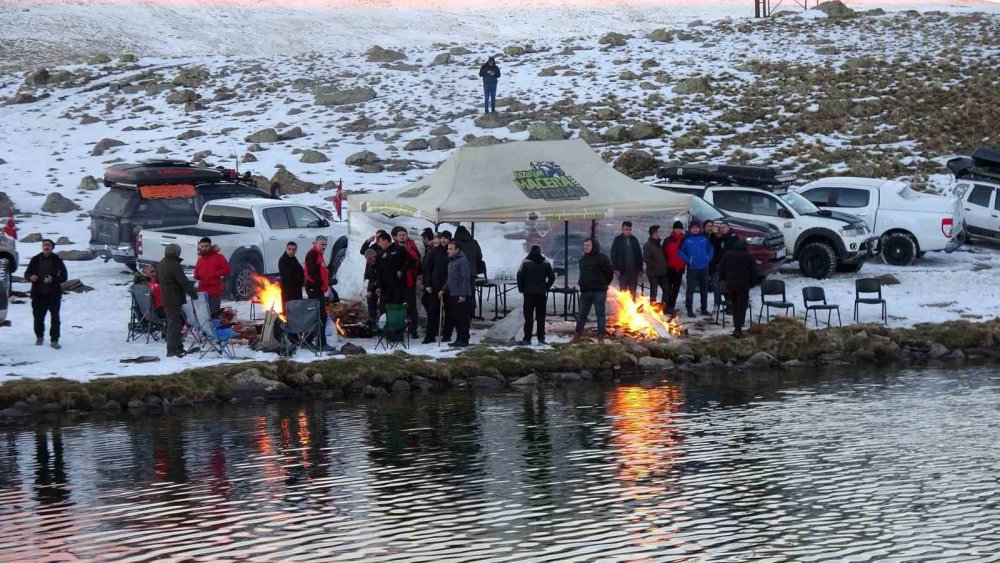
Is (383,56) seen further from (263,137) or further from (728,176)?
(728,176)

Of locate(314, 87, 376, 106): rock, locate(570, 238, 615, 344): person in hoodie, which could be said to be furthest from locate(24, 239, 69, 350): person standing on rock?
locate(314, 87, 376, 106): rock

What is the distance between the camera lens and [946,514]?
11109mm

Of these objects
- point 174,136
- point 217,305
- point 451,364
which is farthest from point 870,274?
point 174,136

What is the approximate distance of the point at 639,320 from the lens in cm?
2138

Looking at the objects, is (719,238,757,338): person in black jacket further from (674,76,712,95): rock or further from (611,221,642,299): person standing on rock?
(674,76,712,95): rock

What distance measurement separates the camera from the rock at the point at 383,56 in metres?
60.5

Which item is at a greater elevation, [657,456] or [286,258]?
[286,258]

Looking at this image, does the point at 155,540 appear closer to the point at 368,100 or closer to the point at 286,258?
the point at 286,258

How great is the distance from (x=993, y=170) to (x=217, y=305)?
18.2 m

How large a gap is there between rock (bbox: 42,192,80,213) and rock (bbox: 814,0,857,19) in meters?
40.0

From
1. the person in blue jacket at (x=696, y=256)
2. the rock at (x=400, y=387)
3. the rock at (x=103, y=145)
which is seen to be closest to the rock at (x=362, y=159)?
the rock at (x=103, y=145)

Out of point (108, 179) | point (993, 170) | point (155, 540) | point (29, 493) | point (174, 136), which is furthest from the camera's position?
point (174, 136)

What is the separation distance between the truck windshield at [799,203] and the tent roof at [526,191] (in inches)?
194

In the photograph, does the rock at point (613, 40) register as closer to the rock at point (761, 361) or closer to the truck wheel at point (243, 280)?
the truck wheel at point (243, 280)
